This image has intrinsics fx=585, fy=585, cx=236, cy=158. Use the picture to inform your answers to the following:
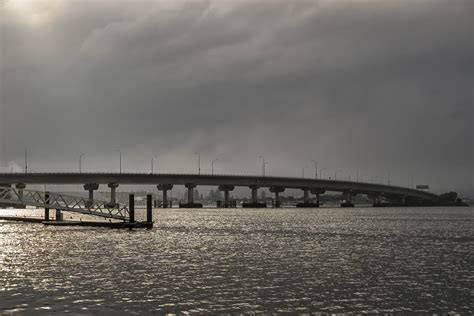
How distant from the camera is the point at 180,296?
25.9m

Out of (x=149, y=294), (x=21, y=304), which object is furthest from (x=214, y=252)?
(x=21, y=304)

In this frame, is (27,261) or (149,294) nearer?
(149,294)

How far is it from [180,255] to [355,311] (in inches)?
889

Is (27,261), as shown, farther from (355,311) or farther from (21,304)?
(355,311)

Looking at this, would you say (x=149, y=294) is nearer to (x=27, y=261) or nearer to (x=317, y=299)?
(x=317, y=299)

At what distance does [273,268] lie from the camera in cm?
3525

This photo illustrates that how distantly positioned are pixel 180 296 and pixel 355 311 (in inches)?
306

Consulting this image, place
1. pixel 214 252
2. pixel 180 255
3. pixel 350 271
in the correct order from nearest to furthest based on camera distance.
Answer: pixel 350 271 → pixel 180 255 → pixel 214 252

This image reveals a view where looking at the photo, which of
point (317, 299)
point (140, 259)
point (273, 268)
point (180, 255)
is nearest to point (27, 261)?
point (140, 259)

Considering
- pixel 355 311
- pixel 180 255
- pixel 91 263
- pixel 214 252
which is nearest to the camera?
pixel 355 311

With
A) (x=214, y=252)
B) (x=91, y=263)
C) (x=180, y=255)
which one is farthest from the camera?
(x=214, y=252)

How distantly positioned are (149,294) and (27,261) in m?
16.9

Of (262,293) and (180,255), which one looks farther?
(180,255)

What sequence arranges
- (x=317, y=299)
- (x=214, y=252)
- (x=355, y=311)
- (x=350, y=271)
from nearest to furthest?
(x=355, y=311) < (x=317, y=299) < (x=350, y=271) < (x=214, y=252)
